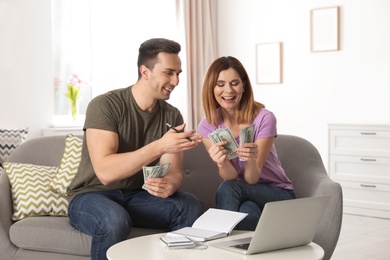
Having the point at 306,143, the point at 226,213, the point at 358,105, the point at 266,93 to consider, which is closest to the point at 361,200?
the point at 358,105

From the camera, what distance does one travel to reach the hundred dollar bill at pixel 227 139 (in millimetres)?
3098

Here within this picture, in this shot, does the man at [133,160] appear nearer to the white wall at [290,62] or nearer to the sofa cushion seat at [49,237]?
the sofa cushion seat at [49,237]

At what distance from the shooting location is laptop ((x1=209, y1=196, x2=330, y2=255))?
244 cm

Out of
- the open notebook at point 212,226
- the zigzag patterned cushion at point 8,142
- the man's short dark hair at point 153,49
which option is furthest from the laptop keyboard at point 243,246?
the zigzag patterned cushion at point 8,142

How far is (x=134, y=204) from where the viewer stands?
3.16 meters

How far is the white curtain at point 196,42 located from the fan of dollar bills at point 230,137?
386cm

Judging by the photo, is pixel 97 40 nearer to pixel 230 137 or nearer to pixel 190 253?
pixel 230 137

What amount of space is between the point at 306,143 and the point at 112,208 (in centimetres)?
122

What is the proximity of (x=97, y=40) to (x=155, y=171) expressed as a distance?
12.5ft

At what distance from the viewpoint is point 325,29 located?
648 cm

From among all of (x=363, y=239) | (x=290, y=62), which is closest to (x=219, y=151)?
(x=363, y=239)

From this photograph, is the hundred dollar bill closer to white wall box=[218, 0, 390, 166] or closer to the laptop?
the laptop

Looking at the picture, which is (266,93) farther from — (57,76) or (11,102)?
(11,102)

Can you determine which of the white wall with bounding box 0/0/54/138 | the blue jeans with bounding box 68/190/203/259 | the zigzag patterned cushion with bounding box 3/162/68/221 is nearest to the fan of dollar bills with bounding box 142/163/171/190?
the blue jeans with bounding box 68/190/203/259
